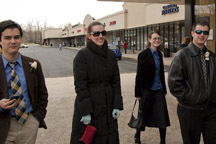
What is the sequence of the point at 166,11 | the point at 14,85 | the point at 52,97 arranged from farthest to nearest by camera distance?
1. the point at 166,11
2. the point at 52,97
3. the point at 14,85

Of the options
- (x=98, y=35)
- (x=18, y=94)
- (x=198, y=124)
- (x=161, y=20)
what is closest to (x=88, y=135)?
(x=18, y=94)

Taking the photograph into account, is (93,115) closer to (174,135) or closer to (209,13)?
(174,135)

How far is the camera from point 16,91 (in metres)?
2.43

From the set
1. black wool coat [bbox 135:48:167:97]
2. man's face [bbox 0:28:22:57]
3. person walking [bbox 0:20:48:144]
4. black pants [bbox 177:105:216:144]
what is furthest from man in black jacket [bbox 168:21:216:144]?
man's face [bbox 0:28:22:57]

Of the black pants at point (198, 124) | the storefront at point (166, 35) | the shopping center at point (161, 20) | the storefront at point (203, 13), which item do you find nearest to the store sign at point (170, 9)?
the shopping center at point (161, 20)

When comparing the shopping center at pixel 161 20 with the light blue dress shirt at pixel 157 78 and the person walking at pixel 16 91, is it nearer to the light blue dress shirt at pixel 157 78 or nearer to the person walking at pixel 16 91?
the light blue dress shirt at pixel 157 78

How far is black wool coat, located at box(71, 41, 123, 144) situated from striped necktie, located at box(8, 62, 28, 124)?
63cm

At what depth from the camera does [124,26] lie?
31422 mm

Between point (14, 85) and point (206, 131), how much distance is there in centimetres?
229

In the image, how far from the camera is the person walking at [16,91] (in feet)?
7.69

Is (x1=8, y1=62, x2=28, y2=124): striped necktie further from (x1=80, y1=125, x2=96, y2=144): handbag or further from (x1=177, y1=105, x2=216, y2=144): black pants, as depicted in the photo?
(x1=177, y1=105, x2=216, y2=144): black pants

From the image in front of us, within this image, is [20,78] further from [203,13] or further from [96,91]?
[203,13]

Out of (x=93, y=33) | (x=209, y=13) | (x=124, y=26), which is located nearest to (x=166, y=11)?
(x=124, y=26)

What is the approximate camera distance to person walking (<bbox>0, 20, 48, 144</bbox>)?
92.3 inches
